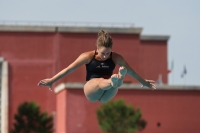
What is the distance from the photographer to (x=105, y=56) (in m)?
16.3

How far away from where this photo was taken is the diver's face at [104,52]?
16.0 metres

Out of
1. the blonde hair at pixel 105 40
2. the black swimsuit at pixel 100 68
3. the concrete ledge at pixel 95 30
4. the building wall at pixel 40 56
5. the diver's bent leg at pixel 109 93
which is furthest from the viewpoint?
the concrete ledge at pixel 95 30

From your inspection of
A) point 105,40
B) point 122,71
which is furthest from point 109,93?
point 122,71

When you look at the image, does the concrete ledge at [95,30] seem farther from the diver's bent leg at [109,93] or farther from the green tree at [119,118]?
the diver's bent leg at [109,93]

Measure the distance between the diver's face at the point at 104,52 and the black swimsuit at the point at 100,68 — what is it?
0.27 metres

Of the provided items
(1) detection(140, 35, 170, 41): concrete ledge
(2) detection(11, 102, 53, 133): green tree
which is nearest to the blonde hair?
(2) detection(11, 102, 53, 133): green tree

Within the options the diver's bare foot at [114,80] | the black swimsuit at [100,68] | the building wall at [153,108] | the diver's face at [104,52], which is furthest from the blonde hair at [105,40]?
the building wall at [153,108]

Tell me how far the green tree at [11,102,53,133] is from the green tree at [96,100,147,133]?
6083 millimetres

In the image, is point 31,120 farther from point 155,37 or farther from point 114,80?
point 114,80

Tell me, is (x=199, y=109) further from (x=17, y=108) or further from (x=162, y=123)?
(x=17, y=108)

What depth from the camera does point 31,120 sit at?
186ft

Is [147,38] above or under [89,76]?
above

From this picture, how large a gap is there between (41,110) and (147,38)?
47.5 feet

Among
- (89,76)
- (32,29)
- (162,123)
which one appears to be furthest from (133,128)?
(89,76)
